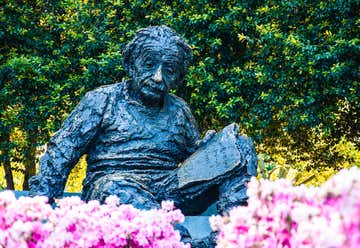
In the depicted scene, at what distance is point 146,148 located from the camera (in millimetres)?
4148

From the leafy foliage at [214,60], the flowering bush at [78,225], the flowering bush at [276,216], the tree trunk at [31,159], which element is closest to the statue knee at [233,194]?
the flowering bush at [78,225]

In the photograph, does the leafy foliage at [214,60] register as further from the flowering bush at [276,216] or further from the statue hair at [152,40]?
the flowering bush at [276,216]

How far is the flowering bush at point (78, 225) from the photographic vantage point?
6.76 feet

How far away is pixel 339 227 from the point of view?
4.20ft

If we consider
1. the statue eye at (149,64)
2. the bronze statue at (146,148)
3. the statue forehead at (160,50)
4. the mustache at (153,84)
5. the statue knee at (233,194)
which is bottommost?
the statue knee at (233,194)

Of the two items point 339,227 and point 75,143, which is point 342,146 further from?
point 339,227

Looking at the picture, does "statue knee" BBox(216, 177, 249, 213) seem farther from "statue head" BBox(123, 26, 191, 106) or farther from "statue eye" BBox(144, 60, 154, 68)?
"statue eye" BBox(144, 60, 154, 68)

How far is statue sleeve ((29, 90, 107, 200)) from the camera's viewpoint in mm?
3938

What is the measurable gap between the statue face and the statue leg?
0.63 metres

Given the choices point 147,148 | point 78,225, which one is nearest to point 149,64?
point 147,148

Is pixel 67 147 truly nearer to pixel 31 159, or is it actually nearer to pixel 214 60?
pixel 214 60

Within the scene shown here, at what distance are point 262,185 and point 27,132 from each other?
20.0 feet

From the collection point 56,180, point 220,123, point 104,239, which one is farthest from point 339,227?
point 220,123

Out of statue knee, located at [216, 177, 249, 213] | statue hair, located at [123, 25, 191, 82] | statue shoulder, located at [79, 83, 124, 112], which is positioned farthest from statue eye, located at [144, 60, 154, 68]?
statue knee, located at [216, 177, 249, 213]
